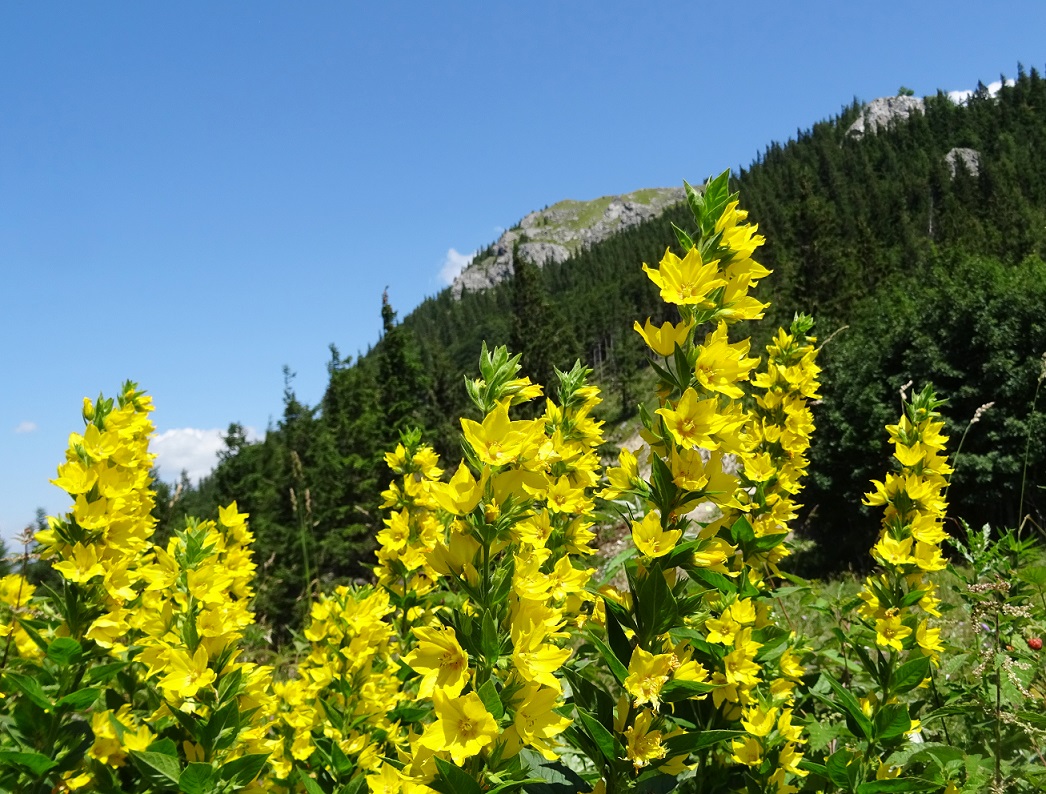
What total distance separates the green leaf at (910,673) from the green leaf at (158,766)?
2.76 m

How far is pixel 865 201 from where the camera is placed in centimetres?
8888

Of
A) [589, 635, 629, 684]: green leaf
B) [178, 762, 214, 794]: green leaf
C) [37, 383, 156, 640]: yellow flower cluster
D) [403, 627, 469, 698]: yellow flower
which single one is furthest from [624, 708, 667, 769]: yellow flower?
[37, 383, 156, 640]: yellow flower cluster

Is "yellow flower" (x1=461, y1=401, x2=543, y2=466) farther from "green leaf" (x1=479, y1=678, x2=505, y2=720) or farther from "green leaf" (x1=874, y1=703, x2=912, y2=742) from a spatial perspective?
"green leaf" (x1=874, y1=703, x2=912, y2=742)

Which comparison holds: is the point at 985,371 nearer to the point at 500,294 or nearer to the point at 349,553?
the point at 349,553

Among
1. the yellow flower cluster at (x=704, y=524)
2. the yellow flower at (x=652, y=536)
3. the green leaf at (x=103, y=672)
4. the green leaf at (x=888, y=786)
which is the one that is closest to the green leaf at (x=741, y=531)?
the yellow flower cluster at (x=704, y=524)

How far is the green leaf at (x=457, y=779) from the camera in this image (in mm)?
1396

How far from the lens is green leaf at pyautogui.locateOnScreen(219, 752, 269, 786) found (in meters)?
2.17

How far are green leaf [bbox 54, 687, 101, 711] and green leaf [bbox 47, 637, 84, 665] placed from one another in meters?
0.17

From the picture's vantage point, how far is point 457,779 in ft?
4.65

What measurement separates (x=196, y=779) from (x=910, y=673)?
8.91 feet

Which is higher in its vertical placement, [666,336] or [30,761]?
[666,336]

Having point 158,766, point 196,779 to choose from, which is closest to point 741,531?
point 196,779

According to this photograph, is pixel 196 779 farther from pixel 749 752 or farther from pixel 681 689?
pixel 749 752

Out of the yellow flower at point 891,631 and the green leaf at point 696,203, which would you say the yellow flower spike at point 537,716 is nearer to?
the green leaf at point 696,203
